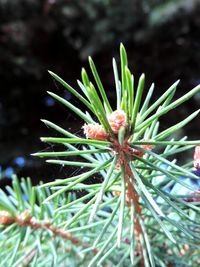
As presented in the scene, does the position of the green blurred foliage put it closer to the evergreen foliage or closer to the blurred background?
the blurred background

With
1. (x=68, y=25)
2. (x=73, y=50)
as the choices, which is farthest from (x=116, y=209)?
(x=73, y=50)

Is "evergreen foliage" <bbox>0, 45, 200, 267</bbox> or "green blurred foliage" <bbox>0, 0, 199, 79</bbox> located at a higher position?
"green blurred foliage" <bbox>0, 0, 199, 79</bbox>

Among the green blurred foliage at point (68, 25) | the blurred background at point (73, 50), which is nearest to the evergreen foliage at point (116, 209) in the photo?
the blurred background at point (73, 50)

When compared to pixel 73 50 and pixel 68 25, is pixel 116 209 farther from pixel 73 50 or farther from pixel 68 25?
pixel 73 50

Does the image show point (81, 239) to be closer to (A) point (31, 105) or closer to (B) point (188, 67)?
(B) point (188, 67)

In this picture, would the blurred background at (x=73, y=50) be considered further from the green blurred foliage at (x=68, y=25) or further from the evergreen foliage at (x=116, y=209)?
the evergreen foliage at (x=116, y=209)

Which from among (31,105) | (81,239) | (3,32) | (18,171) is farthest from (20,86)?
(81,239)

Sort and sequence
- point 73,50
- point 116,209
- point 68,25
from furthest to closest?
point 73,50
point 68,25
point 116,209

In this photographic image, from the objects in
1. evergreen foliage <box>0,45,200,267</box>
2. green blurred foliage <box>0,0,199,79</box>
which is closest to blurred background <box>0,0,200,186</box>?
green blurred foliage <box>0,0,199,79</box>
